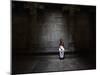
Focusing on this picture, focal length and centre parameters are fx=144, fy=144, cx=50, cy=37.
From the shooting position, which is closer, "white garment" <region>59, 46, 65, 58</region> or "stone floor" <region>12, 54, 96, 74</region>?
"stone floor" <region>12, 54, 96, 74</region>

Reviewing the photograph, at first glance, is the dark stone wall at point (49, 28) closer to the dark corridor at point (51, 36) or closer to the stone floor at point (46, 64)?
the dark corridor at point (51, 36)

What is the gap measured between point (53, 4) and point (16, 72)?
1.14 m

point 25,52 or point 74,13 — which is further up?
point 74,13

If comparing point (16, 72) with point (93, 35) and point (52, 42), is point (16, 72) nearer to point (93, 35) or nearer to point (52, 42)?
point (52, 42)

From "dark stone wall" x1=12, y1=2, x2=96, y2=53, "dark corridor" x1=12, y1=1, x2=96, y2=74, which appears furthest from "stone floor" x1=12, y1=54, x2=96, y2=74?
"dark stone wall" x1=12, y1=2, x2=96, y2=53

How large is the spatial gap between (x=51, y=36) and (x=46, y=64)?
43 cm

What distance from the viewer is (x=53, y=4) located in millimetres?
2184

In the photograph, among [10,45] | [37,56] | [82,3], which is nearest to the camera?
[10,45]

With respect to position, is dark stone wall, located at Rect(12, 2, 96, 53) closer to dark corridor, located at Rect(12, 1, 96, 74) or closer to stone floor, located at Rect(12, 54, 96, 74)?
dark corridor, located at Rect(12, 1, 96, 74)

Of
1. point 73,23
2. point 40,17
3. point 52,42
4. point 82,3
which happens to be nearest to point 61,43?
point 52,42

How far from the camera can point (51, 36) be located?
85.8 inches

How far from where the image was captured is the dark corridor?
207 centimetres

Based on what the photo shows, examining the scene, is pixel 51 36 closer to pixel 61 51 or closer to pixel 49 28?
pixel 49 28

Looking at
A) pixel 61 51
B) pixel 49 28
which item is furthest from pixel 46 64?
pixel 49 28
